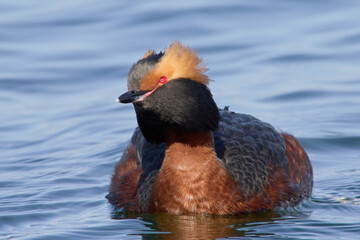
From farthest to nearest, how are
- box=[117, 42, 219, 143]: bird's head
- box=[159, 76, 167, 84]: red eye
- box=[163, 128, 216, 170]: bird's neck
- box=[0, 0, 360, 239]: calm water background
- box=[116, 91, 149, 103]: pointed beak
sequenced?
box=[0, 0, 360, 239]: calm water background < box=[163, 128, 216, 170]: bird's neck < box=[159, 76, 167, 84]: red eye < box=[117, 42, 219, 143]: bird's head < box=[116, 91, 149, 103]: pointed beak

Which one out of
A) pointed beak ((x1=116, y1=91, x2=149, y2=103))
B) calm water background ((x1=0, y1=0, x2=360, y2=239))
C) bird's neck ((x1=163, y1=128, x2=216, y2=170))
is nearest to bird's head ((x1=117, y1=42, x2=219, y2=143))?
pointed beak ((x1=116, y1=91, x2=149, y2=103))

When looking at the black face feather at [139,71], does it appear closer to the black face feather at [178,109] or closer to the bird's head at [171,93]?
the bird's head at [171,93]

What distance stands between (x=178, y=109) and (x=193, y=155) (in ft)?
2.98

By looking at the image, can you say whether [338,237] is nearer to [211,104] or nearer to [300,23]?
[211,104]

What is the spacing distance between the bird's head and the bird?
0.4 inches

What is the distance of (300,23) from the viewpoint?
20234mm

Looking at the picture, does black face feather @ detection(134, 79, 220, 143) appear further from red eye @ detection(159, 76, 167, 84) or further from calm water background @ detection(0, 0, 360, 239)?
calm water background @ detection(0, 0, 360, 239)

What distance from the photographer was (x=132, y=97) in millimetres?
Result: 9539

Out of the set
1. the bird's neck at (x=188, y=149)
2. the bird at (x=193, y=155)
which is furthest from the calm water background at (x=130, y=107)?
the bird's neck at (x=188, y=149)

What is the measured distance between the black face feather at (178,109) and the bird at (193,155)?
0.01 m

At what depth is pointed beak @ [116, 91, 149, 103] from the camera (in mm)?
9469

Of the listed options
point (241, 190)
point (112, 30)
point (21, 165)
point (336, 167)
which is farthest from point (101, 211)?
point (112, 30)

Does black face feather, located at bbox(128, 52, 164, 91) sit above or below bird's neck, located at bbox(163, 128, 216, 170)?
above

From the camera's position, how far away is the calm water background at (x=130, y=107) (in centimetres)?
1080
